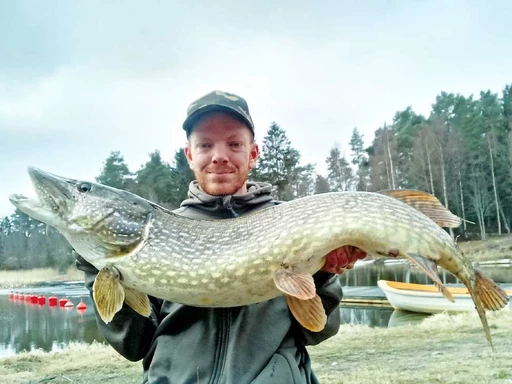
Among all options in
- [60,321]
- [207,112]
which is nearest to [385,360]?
[207,112]

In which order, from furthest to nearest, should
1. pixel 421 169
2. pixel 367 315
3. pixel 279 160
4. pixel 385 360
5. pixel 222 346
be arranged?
pixel 279 160 < pixel 421 169 < pixel 367 315 < pixel 385 360 < pixel 222 346

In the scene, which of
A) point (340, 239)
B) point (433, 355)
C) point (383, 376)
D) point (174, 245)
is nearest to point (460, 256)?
Answer: point (340, 239)

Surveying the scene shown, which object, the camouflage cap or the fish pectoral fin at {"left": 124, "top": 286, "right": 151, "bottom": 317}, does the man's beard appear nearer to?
the camouflage cap

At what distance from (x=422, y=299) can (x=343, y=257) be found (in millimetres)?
8875

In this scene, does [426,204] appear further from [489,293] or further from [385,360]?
[385,360]

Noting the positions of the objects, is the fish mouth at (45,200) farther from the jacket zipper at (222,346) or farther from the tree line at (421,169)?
the tree line at (421,169)

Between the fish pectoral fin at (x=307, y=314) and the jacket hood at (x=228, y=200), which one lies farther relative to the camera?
the jacket hood at (x=228, y=200)

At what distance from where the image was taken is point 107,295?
2.03 m

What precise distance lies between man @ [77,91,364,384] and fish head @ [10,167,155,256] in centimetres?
21

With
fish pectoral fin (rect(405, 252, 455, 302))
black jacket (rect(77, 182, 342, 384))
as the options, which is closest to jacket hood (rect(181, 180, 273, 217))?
black jacket (rect(77, 182, 342, 384))

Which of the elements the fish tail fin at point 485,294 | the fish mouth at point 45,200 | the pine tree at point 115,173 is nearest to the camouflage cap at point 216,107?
the fish mouth at point 45,200

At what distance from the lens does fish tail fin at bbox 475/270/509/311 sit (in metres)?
2.10

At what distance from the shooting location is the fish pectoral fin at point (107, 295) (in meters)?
2.02

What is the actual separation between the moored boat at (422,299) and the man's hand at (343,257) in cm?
823
